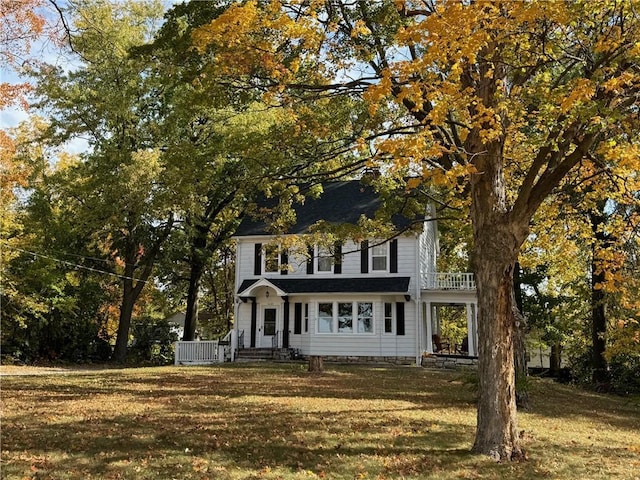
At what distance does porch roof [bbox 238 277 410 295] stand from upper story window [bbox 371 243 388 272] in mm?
561

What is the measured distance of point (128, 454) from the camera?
22.0 feet

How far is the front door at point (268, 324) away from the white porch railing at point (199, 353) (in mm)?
2281

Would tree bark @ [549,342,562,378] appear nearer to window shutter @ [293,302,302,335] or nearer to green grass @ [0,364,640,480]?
window shutter @ [293,302,302,335]

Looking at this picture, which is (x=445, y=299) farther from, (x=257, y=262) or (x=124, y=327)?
(x=124, y=327)

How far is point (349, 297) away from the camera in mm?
24312

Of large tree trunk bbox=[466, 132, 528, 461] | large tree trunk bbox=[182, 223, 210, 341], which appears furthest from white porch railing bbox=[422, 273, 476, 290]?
large tree trunk bbox=[466, 132, 528, 461]

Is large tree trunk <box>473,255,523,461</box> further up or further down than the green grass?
further up

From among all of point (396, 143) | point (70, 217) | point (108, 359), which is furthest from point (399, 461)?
point (108, 359)

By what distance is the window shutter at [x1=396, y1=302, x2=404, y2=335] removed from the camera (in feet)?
78.2

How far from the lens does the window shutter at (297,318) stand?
25.0m

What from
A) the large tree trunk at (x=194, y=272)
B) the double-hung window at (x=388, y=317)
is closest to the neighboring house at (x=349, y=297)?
the double-hung window at (x=388, y=317)

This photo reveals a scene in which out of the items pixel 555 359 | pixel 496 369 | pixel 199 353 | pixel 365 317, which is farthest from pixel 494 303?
pixel 555 359

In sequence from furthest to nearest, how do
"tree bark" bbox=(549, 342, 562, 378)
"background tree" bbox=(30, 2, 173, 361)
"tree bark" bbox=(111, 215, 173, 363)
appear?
1. "tree bark" bbox=(549, 342, 562, 378)
2. "tree bark" bbox=(111, 215, 173, 363)
3. "background tree" bbox=(30, 2, 173, 361)

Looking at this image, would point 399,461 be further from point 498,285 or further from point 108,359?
Result: point 108,359
